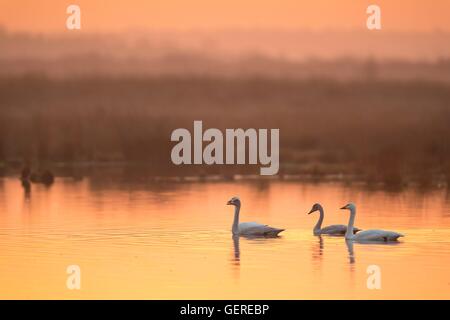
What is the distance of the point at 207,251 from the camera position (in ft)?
82.7

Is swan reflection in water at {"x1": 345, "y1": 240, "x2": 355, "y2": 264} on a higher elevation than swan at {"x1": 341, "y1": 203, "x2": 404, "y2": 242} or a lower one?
lower

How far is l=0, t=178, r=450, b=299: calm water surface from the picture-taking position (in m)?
20.5

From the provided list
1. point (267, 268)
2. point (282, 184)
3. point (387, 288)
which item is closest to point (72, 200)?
point (282, 184)

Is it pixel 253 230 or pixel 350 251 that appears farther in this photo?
pixel 253 230

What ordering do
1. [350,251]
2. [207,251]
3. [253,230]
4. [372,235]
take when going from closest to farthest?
1. [207,251]
2. [350,251]
3. [372,235]
4. [253,230]

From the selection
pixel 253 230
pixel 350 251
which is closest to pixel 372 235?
pixel 350 251

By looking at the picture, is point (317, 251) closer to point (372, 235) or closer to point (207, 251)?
point (372, 235)

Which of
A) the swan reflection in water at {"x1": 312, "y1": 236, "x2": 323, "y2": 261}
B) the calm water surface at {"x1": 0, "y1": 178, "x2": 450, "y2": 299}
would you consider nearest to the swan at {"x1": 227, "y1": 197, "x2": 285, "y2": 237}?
the calm water surface at {"x1": 0, "y1": 178, "x2": 450, "y2": 299}

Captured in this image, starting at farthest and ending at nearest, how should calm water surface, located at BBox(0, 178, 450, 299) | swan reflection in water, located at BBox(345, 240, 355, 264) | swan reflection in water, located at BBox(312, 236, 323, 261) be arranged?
swan reflection in water, located at BBox(312, 236, 323, 261), swan reflection in water, located at BBox(345, 240, 355, 264), calm water surface, located at BBox(0, 178, 450, 299)

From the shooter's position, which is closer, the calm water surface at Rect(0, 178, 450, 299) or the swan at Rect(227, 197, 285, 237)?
the calm water surface at Rect(0, 178, 450, 299)

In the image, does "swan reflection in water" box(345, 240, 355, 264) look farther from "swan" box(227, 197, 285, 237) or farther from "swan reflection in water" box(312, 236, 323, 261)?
"swan" box(227, 197, 285, 237)

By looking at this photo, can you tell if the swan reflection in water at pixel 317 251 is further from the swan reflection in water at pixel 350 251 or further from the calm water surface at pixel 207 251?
the swan reflection in water at pixel 350 251

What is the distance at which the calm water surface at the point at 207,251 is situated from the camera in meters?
20.5
